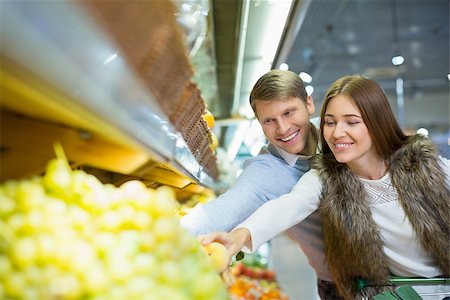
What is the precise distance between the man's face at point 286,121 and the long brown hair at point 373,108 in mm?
113

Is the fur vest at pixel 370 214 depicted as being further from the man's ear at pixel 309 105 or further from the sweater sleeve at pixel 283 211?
the man's ear at pixel 309 105

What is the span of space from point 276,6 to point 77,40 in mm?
2218

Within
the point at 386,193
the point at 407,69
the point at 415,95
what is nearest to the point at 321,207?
the point at 386,193

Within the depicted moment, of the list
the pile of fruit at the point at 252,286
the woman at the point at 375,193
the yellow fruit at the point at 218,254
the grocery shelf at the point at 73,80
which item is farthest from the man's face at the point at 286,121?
the grocery shelf at the point at 73,80

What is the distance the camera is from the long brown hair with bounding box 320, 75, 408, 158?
6.13 ft

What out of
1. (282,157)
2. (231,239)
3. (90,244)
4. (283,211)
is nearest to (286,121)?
(282,157)

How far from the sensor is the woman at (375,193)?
1.87m

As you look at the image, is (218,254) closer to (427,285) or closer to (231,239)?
(231,239)

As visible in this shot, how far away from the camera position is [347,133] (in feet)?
6.07

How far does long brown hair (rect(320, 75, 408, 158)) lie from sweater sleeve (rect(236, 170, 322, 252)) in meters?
0.26

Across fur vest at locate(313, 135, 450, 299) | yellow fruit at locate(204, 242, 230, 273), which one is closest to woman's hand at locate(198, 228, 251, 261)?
yellow fruit at locate(204, 242, 230, 273)

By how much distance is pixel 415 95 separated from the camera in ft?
49.3

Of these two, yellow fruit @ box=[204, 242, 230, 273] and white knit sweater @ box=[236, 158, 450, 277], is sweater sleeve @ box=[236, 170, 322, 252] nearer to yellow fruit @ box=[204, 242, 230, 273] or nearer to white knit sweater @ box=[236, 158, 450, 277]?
white knit sweater @ box=[236, 158, 450, 277]

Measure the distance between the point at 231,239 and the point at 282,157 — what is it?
81 centimetres
